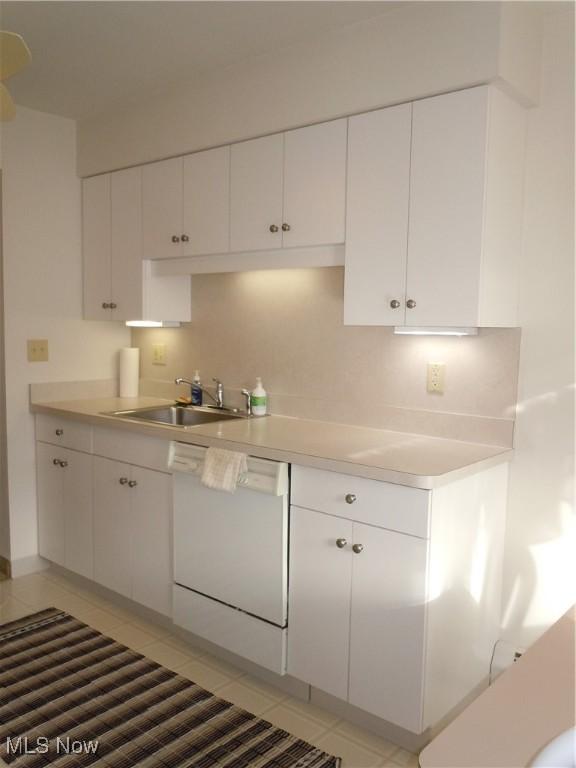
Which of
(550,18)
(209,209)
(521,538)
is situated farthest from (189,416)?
(550,18)

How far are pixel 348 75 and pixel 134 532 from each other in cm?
216

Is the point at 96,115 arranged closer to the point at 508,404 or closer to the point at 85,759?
the point at 508,404

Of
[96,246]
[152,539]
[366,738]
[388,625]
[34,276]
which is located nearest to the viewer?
[388,625]

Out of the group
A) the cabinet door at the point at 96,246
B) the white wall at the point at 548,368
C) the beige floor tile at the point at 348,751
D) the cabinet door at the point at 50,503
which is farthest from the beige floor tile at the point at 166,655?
the cabinet door at the point at 96,246

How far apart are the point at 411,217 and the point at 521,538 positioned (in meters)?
1.27

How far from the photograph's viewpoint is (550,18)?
7.43 feet

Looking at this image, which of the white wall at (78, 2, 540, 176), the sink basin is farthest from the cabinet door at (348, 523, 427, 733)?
the white wall at (78, 2, 540, 176)

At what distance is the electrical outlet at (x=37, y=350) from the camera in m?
3.48

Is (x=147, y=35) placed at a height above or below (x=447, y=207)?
above

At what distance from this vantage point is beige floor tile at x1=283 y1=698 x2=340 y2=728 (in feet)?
7.56

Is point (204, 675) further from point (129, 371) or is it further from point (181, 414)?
point (129, 371)

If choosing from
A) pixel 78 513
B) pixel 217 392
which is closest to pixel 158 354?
pixel 217 392

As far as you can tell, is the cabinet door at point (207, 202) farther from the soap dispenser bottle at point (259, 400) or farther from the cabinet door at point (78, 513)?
the cabinet door at point (78, 513)

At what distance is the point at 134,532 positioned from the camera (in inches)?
118
